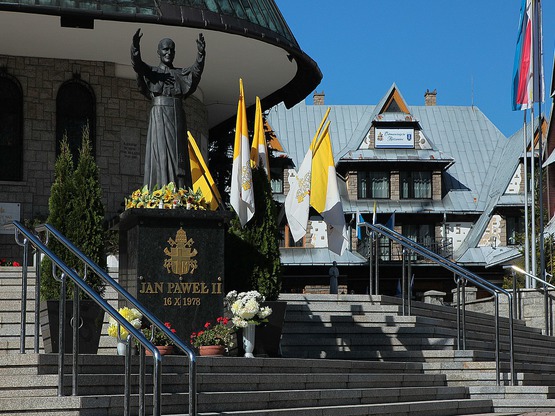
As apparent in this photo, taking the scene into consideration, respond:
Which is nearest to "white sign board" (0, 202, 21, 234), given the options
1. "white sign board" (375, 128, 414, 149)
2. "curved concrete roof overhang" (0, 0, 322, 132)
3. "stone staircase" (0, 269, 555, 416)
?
"curved concrete roof overhang" (0, 0, 322, 132)

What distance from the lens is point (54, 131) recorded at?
2064cm

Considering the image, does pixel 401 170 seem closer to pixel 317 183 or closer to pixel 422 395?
pixel 317 183

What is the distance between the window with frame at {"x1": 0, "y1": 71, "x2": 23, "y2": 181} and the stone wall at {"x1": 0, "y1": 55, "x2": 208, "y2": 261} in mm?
154

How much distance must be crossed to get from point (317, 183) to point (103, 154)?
6.06 meters

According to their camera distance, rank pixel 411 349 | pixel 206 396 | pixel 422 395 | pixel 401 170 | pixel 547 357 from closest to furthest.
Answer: pixel 206 396 < pixel 422 395 < pixel 411 349 < pixel 547 357 < pixel 401 170

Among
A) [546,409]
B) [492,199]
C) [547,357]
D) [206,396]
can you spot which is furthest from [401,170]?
[206,396]

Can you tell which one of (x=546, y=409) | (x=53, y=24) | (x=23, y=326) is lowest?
(x=546, y=409)

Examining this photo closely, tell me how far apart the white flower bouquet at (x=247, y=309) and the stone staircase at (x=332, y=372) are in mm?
792

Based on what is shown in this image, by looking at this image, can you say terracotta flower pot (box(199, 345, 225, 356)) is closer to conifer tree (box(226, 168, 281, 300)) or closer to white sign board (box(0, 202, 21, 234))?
conifer tree (box(226, 168, 281, 300))

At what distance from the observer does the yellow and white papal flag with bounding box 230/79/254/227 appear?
14.3 meters

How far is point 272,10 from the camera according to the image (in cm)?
2112

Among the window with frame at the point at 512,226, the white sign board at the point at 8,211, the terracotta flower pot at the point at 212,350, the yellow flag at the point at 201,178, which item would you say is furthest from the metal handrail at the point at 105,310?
the window with frame at the point at 512,226

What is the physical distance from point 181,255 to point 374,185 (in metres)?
36.2

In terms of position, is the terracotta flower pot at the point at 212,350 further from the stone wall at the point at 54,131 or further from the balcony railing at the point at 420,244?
the balcony railing at the point at 420,244
